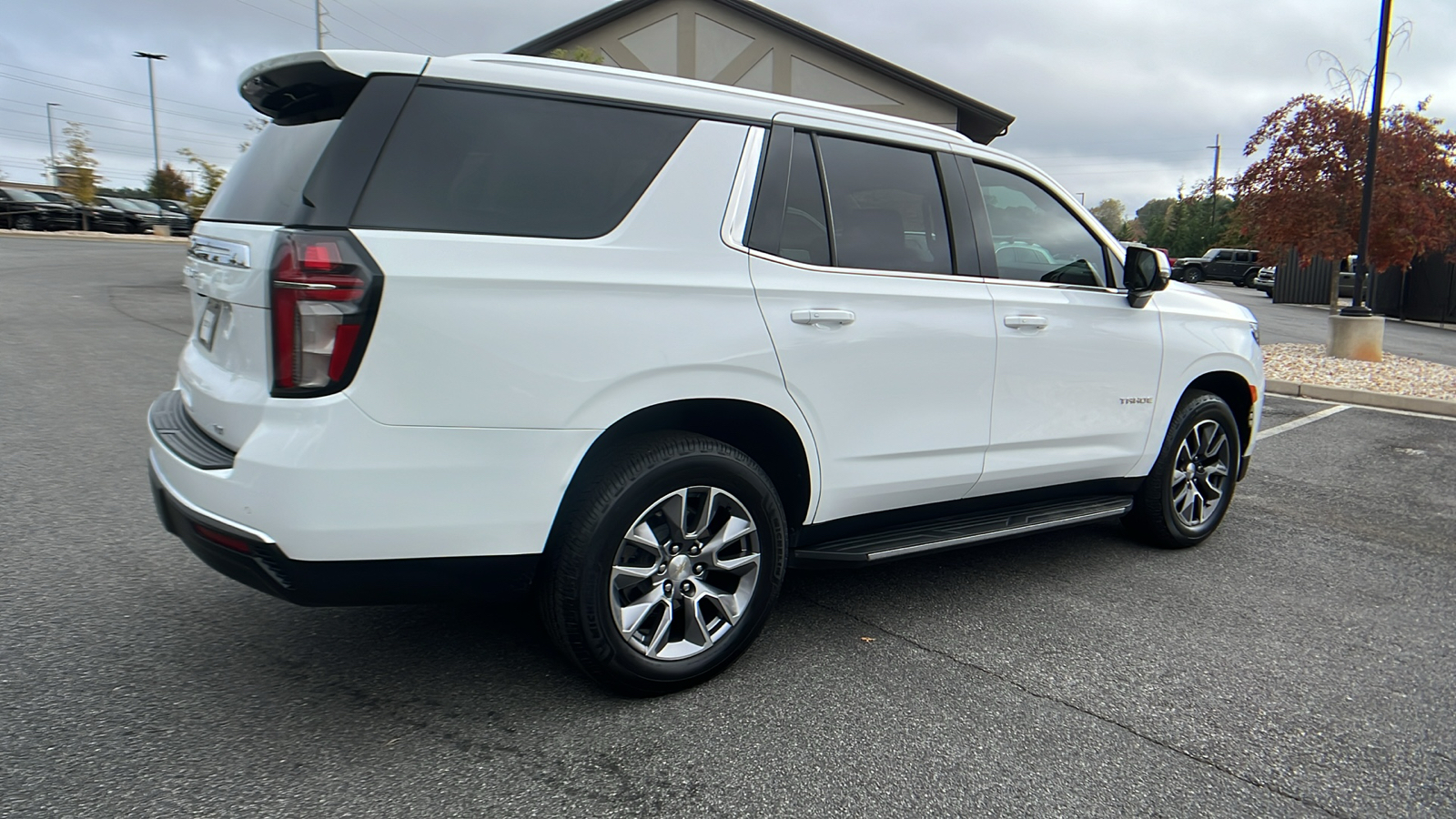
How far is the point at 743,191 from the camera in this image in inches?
123

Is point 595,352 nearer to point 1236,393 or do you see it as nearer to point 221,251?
point 221,251

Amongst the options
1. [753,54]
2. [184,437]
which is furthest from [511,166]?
[753,54]

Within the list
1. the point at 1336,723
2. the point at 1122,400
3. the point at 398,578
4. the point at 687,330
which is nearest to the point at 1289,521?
the point at 1122,400

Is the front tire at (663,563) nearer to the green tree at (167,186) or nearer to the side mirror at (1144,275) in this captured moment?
the side mirror at (1144,275)

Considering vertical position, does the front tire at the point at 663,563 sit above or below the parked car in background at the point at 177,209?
below

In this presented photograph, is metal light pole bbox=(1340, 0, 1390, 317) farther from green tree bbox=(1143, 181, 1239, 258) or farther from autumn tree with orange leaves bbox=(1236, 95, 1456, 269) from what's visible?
green tree bbox=(1143, 181, 1239, 258)

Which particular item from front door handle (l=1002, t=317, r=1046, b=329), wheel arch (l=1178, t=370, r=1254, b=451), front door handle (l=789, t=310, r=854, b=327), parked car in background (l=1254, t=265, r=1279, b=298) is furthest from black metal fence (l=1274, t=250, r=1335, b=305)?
front door handle (l=789, t=310, r=854, b=327)

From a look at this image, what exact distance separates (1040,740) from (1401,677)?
5.32 feet

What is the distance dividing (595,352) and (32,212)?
41.6 meters

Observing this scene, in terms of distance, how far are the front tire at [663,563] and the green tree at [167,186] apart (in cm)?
5706

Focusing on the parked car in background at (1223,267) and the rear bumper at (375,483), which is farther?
the parked car in background at (1223,267)

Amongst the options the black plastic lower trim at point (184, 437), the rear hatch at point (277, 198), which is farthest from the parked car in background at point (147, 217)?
the rear hatch at point (277, 198)

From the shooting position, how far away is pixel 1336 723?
9.88 feet

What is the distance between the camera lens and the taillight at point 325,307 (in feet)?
7.85
